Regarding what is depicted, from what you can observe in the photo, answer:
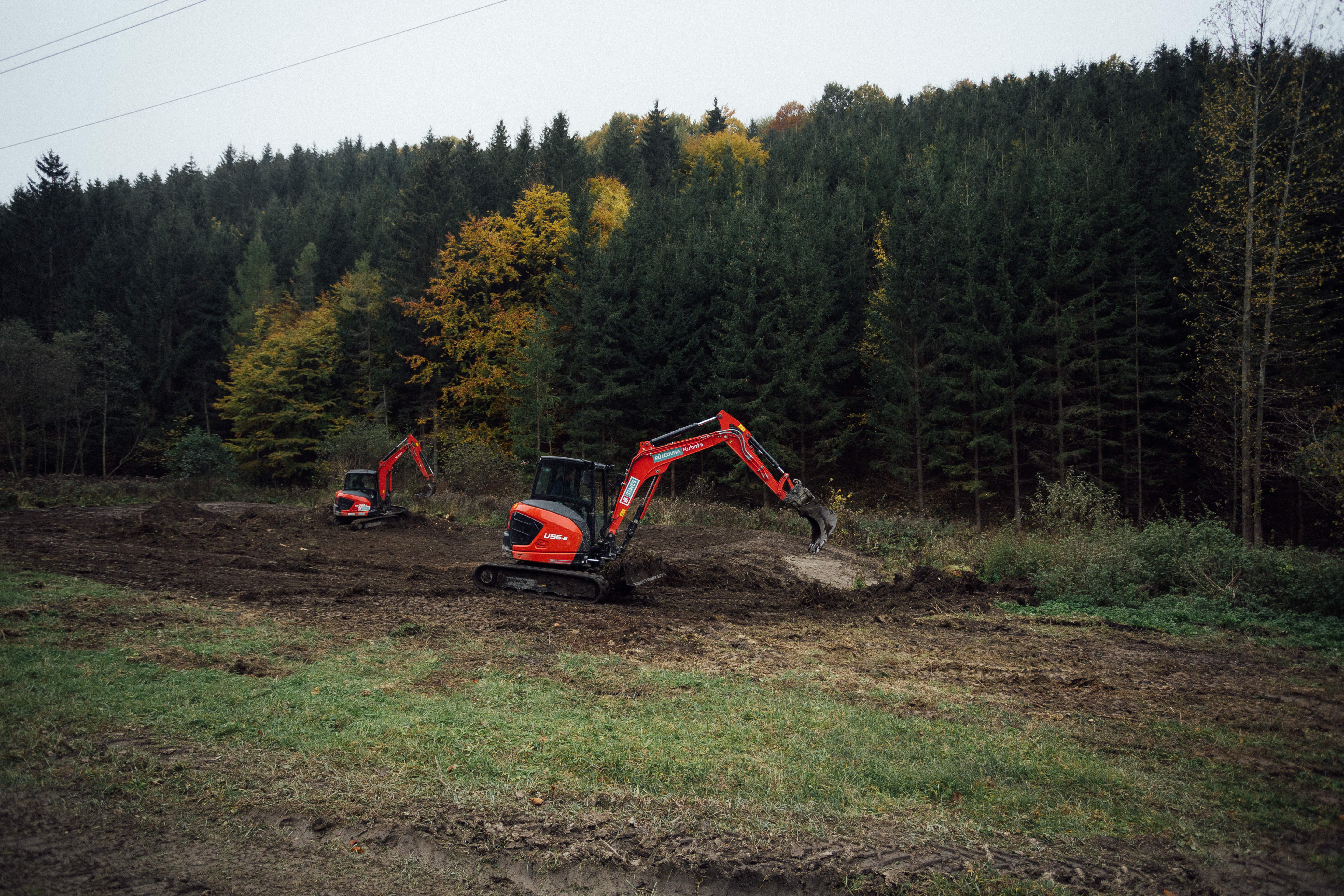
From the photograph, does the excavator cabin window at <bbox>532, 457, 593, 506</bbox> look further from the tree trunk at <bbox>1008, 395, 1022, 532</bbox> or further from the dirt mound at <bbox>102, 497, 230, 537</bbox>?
the tree trunk at <bbox>1008, 395, 1022, 532</bbox>

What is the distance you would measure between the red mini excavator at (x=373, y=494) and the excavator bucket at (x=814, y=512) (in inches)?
543

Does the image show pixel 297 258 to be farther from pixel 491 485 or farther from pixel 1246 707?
pixel 1246 707

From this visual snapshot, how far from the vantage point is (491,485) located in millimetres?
28906

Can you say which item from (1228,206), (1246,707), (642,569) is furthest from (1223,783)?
(1228,206)

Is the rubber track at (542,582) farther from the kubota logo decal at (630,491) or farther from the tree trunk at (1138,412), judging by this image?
the tree trunk at (1138,412)

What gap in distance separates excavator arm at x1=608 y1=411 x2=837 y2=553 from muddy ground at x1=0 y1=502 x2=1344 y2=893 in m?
1.46

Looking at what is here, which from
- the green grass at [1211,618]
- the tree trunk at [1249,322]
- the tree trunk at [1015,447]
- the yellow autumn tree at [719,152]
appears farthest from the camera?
the yellow autumn tree at [719,152]

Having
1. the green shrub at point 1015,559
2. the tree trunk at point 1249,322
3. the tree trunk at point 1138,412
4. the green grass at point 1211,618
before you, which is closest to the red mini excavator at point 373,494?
the green shrub at point 1015,559

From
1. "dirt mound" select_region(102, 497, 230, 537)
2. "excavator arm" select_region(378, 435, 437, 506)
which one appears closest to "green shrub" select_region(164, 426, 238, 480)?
"dirt mound" select_region(102, 497, 230, 537)

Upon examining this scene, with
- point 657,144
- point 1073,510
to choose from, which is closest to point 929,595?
point 1073,510

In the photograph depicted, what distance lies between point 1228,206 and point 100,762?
1048 inches

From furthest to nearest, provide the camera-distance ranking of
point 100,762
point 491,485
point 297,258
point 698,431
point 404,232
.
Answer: point 297,258, point 404,232, point 698,431, point 491,485, point 100,762

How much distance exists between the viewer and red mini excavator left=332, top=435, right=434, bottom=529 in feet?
74.1

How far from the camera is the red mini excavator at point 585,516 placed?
42.5 feet
